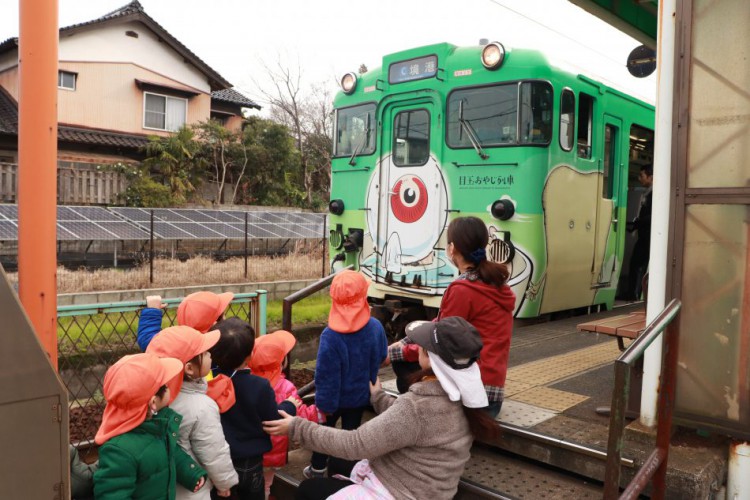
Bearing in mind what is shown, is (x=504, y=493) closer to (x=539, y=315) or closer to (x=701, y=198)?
(x=701, y=198)

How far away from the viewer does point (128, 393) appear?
7.27ft

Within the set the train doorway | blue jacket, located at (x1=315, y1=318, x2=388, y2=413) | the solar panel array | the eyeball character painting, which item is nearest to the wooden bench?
blue jacket, located at (x1=315, y1=318, x2=388, y2=413)

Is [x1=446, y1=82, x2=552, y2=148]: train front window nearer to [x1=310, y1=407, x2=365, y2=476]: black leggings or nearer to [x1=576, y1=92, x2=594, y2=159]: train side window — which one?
[x1=576, y1=92, x2=594, y2=159]: train side window

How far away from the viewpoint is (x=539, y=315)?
22.9ft

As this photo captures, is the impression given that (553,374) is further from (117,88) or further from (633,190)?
(117,88)

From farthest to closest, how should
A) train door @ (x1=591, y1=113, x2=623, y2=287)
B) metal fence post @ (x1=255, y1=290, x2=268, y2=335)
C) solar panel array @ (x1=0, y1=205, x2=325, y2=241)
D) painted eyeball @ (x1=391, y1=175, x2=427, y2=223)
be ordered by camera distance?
solar panel array @ (x1=0, y1=205, x2=325, y2=241) < train door @ (x1=591, y1=113, x2=623, y2=287) < painted eyeball @ (x1=391, y1=175, x2=427, y2=223) < metal fence post @ (x1=255, y1=290, x2=268, y2=335)

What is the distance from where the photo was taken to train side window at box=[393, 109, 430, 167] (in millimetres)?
6992

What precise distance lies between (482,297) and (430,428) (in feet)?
3.37

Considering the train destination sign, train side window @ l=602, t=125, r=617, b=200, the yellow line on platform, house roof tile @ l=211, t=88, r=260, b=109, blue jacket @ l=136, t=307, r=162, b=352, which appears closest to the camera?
blue jacket @ l=136, t=307, r=162, b=352

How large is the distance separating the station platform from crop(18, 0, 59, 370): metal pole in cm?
184

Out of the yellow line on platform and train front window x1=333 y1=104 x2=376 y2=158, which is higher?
train front window x1=333 y1=104 x2=376 y2=158

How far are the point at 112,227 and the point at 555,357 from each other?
354 inches

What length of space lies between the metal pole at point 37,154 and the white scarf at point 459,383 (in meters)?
1.50

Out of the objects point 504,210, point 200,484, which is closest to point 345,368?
point 200,484
